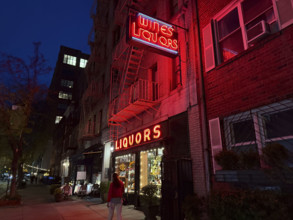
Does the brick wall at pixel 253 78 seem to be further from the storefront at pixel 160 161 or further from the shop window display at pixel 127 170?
the shop window display at pixel 127 170

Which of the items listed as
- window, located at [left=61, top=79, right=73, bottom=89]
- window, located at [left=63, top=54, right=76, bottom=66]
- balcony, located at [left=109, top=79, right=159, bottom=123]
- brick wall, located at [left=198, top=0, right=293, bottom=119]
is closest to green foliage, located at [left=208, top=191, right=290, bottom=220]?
brick wall, located at [left=198, top=0, right=293, bottom=119]

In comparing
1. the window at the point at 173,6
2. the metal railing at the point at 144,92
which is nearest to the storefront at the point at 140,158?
the metal railing at the point at 144,92

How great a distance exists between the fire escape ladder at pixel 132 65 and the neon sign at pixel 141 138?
2899 mm

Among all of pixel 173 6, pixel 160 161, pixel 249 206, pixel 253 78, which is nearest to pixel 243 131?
pixel 253 78

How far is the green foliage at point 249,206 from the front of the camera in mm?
3375

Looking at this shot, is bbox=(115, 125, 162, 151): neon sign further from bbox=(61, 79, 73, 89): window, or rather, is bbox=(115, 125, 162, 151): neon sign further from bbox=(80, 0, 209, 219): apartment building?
bbox=(61, 79, 73, 89): window

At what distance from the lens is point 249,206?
366 centimetres

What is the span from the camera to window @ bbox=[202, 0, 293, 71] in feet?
18.6

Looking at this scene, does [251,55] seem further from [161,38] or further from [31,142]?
[31,142]

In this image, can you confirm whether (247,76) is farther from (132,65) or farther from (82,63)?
(82,63)

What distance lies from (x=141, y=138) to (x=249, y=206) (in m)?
7.39

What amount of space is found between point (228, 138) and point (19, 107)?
15.0m

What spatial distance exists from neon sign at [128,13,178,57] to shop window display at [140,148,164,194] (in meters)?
4.62

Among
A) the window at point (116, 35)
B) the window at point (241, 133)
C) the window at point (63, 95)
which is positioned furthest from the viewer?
the window at point (63, 95)
